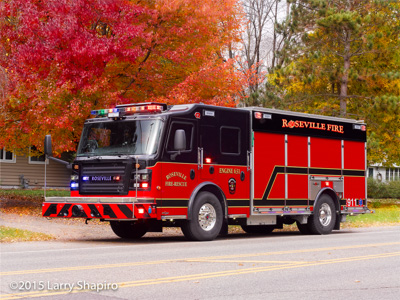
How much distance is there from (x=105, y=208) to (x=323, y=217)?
22.4ft

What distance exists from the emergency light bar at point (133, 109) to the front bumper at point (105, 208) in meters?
2.03

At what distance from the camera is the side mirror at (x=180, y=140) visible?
14.8m

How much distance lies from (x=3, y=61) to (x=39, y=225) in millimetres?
5387

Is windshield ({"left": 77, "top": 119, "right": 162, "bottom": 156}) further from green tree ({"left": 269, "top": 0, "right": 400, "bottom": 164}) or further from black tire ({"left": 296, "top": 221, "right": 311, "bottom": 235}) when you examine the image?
green tree ({"left": 269, "top": 0, "right": 400, "bottom": 164})

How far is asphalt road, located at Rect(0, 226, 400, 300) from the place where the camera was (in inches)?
323

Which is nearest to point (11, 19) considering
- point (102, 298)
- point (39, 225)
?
point (39, 225)

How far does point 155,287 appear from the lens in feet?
28.0

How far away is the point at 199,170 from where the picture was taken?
614 inches

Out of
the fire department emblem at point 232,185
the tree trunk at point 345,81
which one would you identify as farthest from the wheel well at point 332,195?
the tree trunk at point 345,81

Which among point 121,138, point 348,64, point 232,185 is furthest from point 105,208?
point 348,64

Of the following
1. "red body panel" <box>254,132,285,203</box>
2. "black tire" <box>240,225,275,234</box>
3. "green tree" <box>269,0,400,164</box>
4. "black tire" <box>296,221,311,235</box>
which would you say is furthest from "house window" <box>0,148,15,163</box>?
"red body panel" <box>254,132,285,203</box>

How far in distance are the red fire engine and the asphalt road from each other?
868 millimetres

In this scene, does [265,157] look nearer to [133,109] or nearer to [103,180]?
[133,109]

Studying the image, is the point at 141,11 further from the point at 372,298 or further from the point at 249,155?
the point at 372,298
